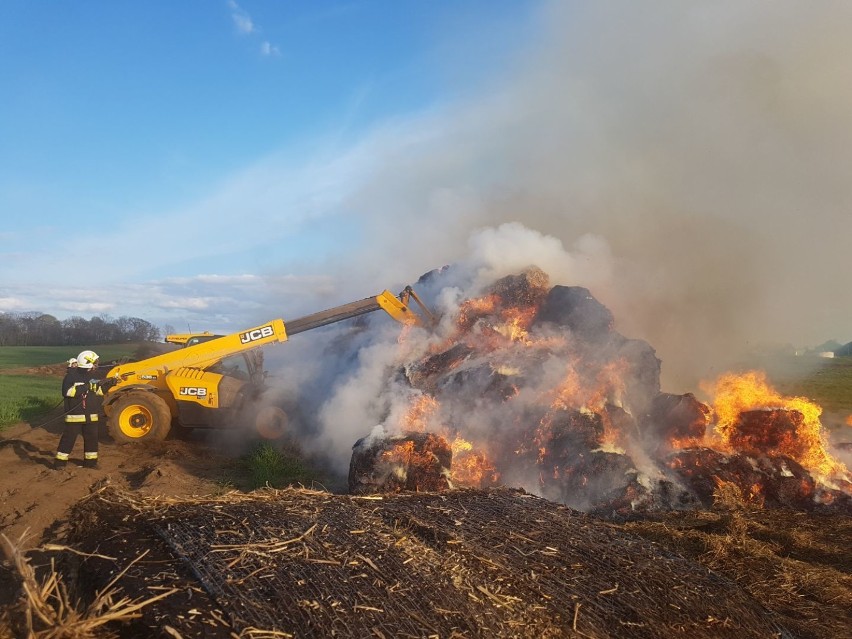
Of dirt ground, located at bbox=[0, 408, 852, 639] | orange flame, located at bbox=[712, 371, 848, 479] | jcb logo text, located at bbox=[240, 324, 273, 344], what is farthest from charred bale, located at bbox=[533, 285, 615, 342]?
jcb logo text, located at bbox=[240, 324, 273, 344]

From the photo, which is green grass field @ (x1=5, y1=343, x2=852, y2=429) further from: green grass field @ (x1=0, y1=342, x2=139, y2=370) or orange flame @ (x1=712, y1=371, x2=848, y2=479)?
orange flame @ (x1=712, y1=371, x2=848, y2=479)

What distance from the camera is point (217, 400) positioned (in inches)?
580

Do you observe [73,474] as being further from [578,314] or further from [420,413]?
[578,314]

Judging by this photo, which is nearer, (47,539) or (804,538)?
(47,539)

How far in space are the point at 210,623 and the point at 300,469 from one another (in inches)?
376

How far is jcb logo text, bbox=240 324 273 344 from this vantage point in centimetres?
1487

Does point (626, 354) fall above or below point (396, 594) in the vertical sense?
above

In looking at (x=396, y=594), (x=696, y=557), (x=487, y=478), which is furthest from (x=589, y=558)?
(x=487, y=478)

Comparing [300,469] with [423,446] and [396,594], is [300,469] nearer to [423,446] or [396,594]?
[423,446]

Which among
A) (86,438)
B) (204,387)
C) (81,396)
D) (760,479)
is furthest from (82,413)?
(760,479)

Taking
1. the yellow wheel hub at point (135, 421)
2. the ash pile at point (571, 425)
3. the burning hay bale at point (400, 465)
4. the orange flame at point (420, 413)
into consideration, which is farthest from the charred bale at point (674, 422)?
the yellow wheel hub at point (135, 421)

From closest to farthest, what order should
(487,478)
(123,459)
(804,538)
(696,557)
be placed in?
1. (696,557)
2. (804,538)
3. (487,478)
4. (123,459)

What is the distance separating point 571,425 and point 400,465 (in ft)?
12.3

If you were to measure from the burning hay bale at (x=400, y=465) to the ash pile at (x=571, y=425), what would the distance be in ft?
0.07
